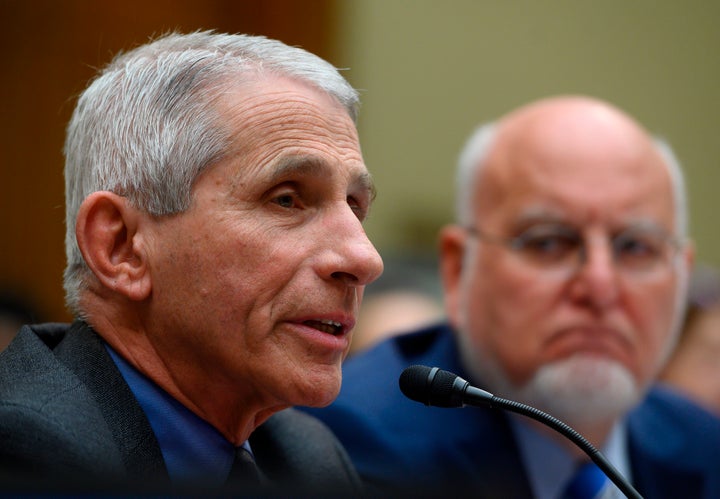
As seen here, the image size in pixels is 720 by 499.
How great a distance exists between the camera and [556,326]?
10.2ft

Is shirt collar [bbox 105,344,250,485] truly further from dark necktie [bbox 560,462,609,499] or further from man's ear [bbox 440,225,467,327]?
man's ear [bbox 440,225,467,327]

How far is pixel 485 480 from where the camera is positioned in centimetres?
306

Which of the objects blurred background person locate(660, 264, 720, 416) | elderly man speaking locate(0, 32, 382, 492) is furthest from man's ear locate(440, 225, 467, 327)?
elderly man speaking locate(0, 32, 382, 492)

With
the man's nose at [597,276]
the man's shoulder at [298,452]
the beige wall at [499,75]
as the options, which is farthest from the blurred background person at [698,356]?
the beige wall at [499,75]

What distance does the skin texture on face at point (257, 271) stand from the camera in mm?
1768

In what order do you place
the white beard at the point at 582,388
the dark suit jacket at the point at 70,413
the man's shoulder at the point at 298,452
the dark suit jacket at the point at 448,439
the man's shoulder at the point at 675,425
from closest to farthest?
1. the dark suit jacket at the point at 70,413
2. the man's shoulder at the point at 298,452
3. the dark suit jacket at the point at 448,439
4. the white beard at the point at 582,388
5. the man's shoulder at the point at 675,425

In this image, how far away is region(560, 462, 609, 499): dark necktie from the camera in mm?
2990

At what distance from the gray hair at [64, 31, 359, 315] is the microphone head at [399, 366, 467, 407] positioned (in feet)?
1.47

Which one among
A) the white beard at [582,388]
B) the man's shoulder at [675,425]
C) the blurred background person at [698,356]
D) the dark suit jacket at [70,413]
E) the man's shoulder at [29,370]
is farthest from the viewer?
the blurred background person at [698,356]

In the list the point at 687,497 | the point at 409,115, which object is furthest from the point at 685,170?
the point at 687,497

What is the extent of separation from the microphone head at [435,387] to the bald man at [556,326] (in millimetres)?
1123

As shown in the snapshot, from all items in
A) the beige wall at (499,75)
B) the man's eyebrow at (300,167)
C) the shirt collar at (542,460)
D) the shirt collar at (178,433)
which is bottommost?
the beige wall at (499,75)

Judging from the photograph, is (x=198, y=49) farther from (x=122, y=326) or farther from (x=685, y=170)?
(x=685, y=170)

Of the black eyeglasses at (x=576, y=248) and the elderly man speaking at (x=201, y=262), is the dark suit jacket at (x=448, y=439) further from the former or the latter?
the elderly man speaking at (x=201, y=262)
